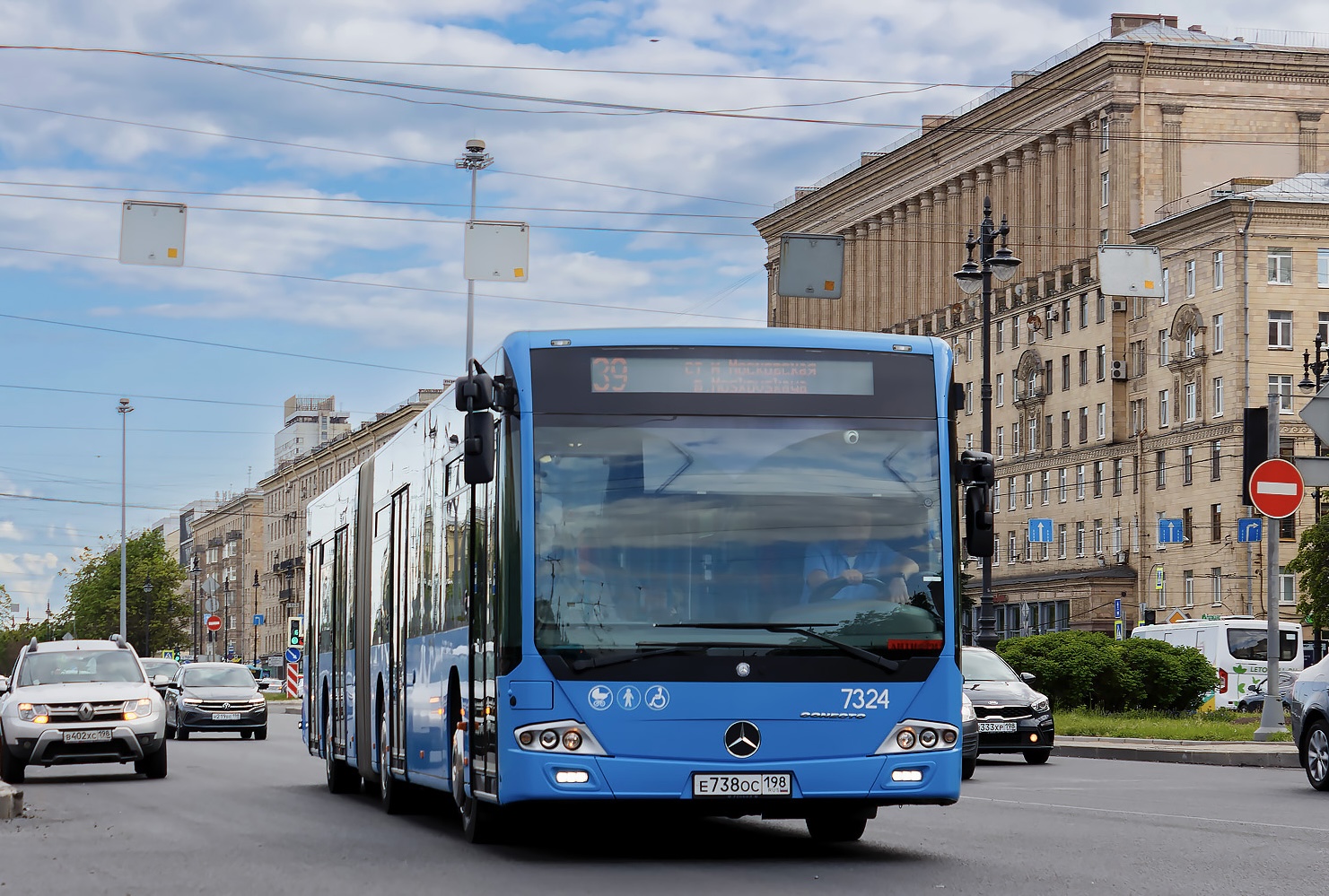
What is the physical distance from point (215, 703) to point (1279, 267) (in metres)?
53.8

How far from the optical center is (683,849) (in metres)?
13.8

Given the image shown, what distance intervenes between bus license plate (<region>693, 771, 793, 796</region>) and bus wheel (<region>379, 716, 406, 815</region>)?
6388mm

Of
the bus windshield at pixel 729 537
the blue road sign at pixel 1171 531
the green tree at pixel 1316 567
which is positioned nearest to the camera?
the bus windshield at pixel 729 537

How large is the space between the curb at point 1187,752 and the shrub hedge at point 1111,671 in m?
5.08

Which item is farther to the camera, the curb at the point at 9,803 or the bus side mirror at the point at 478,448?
the curb at the point at 9,803

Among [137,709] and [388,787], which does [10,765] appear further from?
[388,787]

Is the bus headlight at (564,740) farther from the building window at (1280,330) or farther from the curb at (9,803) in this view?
the building window at (1280,330)

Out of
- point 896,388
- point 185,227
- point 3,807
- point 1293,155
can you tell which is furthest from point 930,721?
point 1293,155

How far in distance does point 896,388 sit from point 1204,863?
328 cm

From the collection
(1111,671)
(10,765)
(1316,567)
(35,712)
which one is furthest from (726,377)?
(1316,567)

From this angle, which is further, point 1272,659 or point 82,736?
point 1272,659

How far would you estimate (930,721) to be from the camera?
1266cm

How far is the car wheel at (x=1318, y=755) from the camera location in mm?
20500

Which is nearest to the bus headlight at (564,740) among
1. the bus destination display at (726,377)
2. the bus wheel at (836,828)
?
the bus destination display at (726,377)
